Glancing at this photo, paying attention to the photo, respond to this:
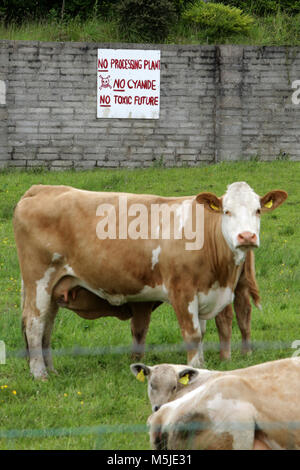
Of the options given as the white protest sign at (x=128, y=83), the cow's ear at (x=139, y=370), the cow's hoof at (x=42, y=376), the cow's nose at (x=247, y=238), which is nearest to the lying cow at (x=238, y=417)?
the cow's ear at (x=139, y=370)

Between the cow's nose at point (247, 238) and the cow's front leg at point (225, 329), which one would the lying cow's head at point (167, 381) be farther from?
the cow's front leg at point (225, 329)

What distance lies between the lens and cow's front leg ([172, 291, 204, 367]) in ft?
21.8

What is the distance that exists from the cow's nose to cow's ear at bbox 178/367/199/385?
55.6 inches

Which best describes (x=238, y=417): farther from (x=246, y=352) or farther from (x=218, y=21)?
(x=218, y=21)

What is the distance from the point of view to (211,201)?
6.64 m

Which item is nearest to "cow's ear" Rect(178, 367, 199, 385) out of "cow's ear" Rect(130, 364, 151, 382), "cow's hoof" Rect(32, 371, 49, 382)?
"cow's ear" Rect(130, 364, 151, 382)

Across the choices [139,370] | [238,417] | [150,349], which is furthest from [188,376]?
[150,349]

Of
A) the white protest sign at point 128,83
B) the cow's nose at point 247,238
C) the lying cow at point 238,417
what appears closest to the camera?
the lying cow at point 238,417

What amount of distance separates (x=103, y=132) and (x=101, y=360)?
10.3 m

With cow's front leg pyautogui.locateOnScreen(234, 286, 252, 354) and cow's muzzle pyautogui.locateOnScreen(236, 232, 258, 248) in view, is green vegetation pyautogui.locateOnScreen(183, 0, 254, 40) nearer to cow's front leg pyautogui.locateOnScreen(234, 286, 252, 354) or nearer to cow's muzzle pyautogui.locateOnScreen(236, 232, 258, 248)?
cow's front leg pyautogui.locateOnScreen(234, 286, 252, 354)

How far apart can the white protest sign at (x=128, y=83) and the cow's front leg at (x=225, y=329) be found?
10.2m

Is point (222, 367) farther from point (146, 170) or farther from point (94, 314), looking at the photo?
point (146, 170)

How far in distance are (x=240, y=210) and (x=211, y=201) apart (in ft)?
0.94

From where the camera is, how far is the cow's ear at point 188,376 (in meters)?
5.02
